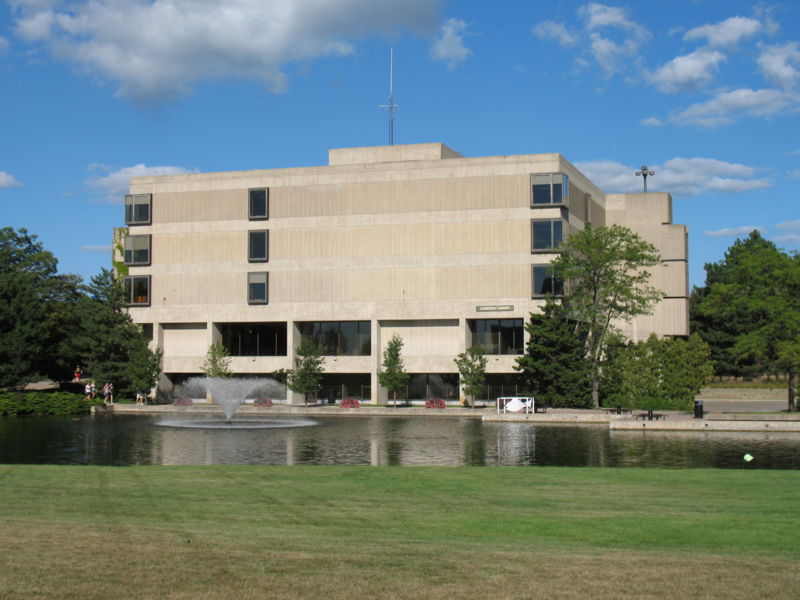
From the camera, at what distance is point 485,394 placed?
71.0 m

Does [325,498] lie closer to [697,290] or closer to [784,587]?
[784,587]

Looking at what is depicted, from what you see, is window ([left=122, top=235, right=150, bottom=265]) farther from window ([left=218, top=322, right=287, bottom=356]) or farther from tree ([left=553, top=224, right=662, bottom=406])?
tree ([left=553, top=224, right=662, bottom=406])

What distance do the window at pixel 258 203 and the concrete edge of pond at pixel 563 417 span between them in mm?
17675

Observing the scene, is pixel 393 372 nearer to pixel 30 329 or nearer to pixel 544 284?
pixel 544 284

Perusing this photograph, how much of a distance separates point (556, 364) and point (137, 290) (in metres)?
36.8

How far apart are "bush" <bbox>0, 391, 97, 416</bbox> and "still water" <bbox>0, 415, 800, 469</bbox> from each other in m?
10.6

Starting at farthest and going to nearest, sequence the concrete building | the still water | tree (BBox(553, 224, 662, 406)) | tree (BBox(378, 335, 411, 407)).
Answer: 1. the concrete building
2. tree (BBox(378, 335, 411, 407))
3. tree (BBox(553, 224, 662, 406))
4. the still water

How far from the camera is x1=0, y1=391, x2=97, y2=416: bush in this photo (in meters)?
58.7

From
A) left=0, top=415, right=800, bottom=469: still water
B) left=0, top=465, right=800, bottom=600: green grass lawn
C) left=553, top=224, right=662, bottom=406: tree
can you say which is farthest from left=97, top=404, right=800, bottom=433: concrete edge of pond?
left=0, top=465, right=800, bottom=600: green grass lawn

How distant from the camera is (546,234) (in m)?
68.6

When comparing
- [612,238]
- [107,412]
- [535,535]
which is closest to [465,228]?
[612,238]

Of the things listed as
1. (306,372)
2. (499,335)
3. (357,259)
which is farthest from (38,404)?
(499,335)

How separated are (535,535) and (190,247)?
6528 cm

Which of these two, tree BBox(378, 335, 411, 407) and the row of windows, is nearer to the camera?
tree BBox(378, 335, 411, 407)
